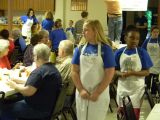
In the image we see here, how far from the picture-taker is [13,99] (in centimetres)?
431

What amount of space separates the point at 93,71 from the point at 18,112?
A: 103cm

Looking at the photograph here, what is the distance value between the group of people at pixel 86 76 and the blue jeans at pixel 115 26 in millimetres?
1943

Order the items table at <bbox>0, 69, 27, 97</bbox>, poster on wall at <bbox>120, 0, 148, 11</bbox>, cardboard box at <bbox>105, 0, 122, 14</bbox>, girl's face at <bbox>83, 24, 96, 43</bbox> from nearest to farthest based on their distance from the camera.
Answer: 1. girl's face at <bbox>83, 24, 96, 43</bbox>
2. table at <bbox>0, 69, 27, 97</bbox>
3. cardboard box at <bbox>105, 0, 122, 14</bbox>
4. poster on wall at <bbox>120, 0, 148, 11</bbox>

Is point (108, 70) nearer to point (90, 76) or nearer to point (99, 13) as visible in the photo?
point (90, 76)

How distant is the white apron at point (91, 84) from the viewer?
11.7 ft

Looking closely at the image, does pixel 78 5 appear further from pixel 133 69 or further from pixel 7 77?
pixel 133 69

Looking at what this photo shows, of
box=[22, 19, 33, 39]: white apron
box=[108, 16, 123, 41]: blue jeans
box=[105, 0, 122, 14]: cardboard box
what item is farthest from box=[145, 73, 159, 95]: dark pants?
box=[22, 19, 33, 39]: white apron

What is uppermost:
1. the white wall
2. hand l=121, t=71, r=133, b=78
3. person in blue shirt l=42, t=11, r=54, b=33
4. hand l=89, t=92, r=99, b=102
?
the white wall

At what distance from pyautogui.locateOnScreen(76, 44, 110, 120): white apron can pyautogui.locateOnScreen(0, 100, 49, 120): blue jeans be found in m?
0.52

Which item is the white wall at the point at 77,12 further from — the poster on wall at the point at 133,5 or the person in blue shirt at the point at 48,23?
the poster on wall at the point at 133,5

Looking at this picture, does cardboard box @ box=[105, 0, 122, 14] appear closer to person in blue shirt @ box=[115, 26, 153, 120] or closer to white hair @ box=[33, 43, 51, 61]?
person in blue shirt @ box=[115, 26, 153, 120]

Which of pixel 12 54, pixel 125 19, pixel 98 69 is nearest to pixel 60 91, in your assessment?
pixel 98 69

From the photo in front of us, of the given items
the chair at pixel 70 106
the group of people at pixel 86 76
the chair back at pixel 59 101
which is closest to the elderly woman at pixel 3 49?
the group of people at pixel 86 76

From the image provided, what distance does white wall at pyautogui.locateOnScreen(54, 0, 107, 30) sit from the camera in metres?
13.8
